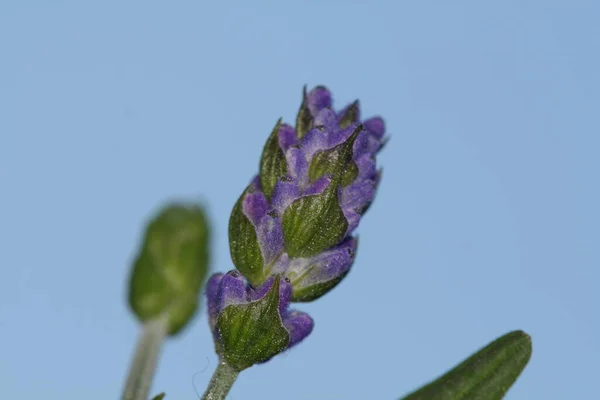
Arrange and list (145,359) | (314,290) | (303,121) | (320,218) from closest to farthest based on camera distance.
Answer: (320,218) < (314,290) < (303,121) < (145,359)

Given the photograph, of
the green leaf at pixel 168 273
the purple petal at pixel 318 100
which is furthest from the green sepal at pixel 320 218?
the green leaf at pixel 168 273

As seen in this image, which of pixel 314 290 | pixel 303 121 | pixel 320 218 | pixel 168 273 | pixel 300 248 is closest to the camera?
pixel 320 218

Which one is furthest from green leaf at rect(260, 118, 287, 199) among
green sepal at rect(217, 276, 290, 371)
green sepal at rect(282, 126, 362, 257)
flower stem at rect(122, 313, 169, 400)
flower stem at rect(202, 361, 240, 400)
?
flower stem at rect(122, 313, 169, 400)

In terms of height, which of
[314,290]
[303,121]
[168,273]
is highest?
[168,273]

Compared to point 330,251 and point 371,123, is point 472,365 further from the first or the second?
point 371,123

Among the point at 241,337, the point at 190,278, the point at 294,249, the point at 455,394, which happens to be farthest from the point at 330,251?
the point at 190,278

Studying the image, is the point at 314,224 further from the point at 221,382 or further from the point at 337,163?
the point at 221,382

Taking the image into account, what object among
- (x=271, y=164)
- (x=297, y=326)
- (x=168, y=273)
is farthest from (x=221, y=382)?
(x=168, y=273)

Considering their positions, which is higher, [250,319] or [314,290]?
[314,290]

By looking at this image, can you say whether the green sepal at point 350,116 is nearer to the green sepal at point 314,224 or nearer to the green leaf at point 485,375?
the green sepal at point 314,224
